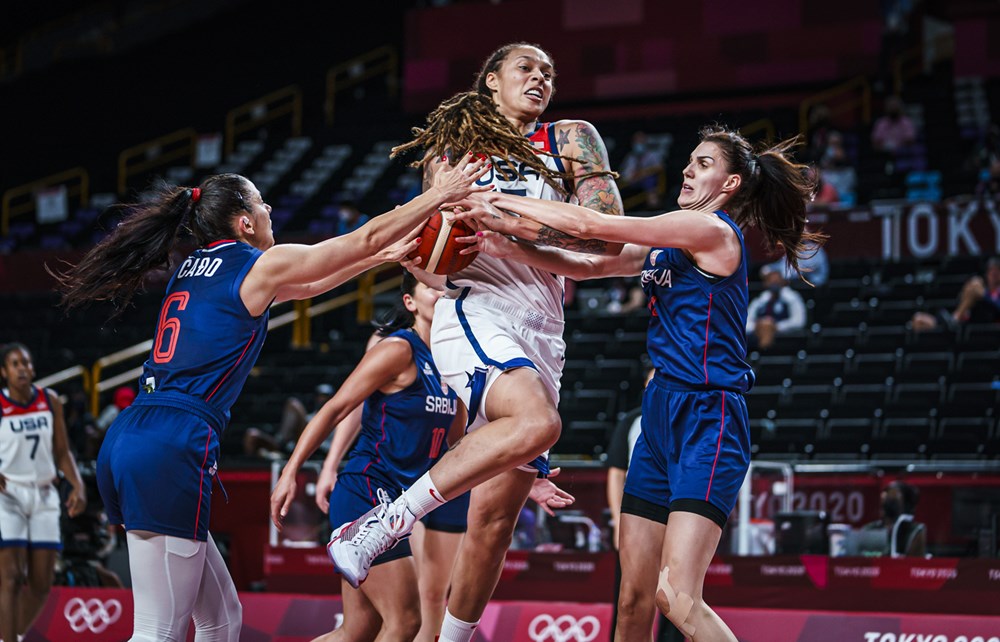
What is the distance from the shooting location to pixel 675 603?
446cm

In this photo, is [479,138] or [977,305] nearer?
[479,138]

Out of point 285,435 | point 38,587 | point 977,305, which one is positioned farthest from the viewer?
point 285,435

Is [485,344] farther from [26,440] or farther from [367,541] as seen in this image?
[26,440]

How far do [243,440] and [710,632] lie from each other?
34.8ft

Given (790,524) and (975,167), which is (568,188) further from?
(975,167)

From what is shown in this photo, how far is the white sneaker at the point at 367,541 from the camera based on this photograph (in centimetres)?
464

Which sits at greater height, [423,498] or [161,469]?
[161,469]

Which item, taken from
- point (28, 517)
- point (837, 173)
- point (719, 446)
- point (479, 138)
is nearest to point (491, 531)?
point (719, 446)

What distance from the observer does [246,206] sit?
4973 millimetres

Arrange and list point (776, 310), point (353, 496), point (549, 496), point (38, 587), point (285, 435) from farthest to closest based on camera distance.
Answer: point (776, 310)
point (285, 435)
point (38, 587)
point (353, 496)
point (549, 496)

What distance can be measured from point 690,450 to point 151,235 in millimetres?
2313

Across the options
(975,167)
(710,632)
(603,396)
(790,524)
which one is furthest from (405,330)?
(975,167)

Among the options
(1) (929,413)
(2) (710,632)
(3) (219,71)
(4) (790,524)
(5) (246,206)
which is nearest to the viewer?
(2) (710,632)

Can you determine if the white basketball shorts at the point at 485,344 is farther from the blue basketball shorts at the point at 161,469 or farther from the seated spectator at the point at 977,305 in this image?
the seated spectator at the point at 977,305
